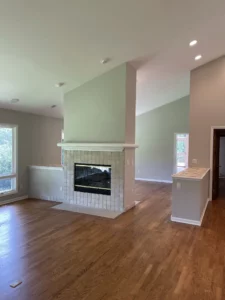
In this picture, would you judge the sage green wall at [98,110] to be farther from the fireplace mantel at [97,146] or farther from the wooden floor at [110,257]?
the wooden floor at [110,257]

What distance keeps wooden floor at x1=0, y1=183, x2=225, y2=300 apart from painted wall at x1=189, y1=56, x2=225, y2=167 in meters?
2.12

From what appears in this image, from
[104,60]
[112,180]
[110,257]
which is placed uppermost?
[104,60]

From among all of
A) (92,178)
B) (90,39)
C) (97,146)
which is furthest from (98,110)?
(90,39)

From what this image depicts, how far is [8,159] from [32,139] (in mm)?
993

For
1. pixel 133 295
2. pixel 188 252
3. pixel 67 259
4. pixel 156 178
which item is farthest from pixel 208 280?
pixel 156 178

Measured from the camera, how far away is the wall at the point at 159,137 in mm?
9078

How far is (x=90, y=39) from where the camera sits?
3.88m

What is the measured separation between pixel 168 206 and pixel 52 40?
4473mm

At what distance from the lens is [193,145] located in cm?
678

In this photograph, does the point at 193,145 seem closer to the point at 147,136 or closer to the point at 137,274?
the point at 147,136

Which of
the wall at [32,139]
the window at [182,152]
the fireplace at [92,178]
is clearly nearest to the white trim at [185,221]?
the fireplace at [92,178]

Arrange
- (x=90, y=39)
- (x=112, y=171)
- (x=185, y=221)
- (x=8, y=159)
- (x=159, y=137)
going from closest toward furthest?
(x=90, y=39), (x=185, y=221), (x=112, y=171), (x=8, y=159), (x=159, y=137)

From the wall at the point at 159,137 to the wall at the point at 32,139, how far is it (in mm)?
3549

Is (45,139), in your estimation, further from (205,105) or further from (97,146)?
(205,105)
